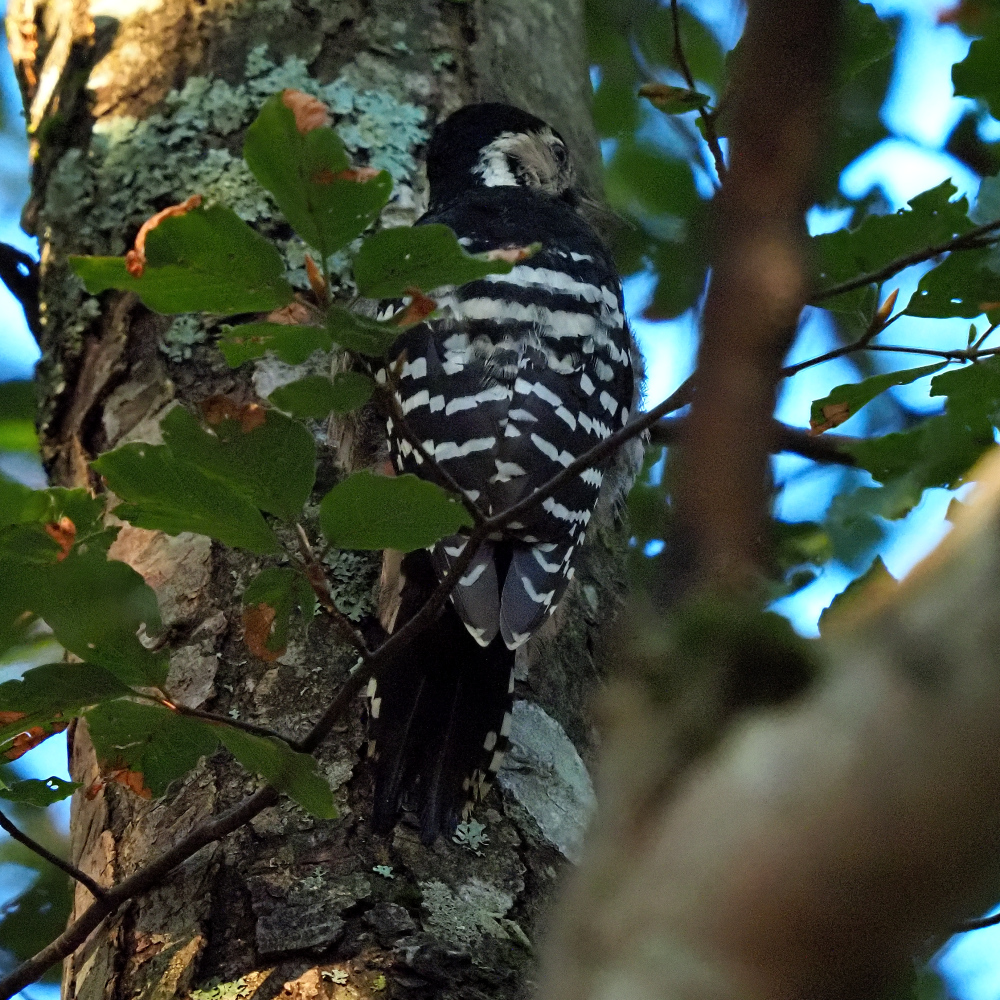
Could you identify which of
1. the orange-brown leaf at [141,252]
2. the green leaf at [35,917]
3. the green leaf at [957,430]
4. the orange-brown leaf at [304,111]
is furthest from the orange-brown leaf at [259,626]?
the green leaf at [35,917]

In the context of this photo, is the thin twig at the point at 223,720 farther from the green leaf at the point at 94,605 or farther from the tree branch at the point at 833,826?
the tree branch at the point at 833,826

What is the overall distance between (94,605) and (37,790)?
0.35m

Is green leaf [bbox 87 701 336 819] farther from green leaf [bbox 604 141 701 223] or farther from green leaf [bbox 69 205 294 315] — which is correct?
green leaf [bbox 604 141 701 223]

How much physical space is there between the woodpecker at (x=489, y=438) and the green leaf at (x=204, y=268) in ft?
1.43

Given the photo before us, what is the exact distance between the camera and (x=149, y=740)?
1.29 meters

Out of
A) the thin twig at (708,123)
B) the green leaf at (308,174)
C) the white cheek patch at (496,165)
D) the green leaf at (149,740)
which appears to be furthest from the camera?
the white cheek patch at (496,165)

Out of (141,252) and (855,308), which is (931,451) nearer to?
(855,308)

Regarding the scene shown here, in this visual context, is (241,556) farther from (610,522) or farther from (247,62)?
(247,62)

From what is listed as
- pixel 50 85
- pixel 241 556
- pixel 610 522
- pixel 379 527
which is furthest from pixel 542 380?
pixel 50 85

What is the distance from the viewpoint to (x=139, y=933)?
1524 millimetres

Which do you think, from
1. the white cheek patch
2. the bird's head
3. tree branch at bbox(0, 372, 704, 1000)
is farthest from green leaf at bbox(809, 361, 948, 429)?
the white cheek patch

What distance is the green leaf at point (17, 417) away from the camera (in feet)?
10.5

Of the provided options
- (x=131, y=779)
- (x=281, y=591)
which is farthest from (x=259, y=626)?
(x=131, y=779)

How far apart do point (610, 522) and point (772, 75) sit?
1914 millimetres
